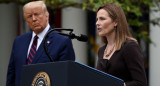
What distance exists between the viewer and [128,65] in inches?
151

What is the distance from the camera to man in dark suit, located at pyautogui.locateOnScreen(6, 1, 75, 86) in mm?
4621

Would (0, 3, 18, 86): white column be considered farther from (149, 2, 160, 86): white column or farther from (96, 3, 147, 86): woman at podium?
(96, 3, 147, 86): woman at podium

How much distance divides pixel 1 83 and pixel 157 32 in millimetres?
5315

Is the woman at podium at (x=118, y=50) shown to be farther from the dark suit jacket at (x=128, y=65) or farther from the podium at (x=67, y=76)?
the podium at (x=67, y=76)

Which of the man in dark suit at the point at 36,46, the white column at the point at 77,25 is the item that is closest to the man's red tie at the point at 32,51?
the man in dark suit at the point at 36,46

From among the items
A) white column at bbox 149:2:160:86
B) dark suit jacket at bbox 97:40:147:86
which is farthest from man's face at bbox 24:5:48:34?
white column at bbox 149:2:160:86

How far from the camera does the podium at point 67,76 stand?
299 cm

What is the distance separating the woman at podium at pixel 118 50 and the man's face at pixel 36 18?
3.10 ft

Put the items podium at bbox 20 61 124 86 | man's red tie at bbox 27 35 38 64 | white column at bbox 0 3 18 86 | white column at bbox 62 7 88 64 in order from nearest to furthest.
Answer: podium at bbox 20 61 124 86 < man's red tie at bbox 27 35 38 64 < white column at bbox 62 7 88 64 < white column at bbox 0 3 18 86

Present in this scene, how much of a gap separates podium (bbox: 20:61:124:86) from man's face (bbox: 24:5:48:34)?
5.01ft

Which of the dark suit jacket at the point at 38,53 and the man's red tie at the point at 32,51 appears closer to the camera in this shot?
the dark suit jacket at the point at 38,53

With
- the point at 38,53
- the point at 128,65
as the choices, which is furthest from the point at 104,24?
the point at 38,53

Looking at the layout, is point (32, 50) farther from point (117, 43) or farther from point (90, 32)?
point (90, 32)

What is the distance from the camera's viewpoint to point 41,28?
483 centimetres
